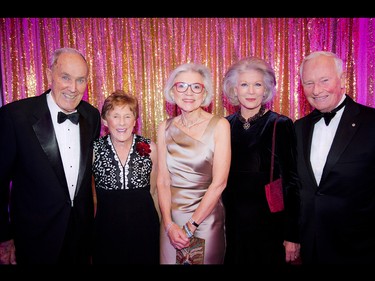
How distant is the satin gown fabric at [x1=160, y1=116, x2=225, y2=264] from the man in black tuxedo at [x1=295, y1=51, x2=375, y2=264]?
651 mm

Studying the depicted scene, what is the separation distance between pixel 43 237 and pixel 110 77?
2.32 meters

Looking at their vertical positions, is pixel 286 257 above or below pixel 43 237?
below

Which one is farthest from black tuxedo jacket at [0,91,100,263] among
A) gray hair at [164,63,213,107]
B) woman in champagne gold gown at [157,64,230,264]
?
gray hair at [164,63,213,107]

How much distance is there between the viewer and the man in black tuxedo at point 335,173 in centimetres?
206

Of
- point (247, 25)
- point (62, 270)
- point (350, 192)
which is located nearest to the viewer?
point (350, 192)

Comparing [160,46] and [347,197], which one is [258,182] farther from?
[160,46]

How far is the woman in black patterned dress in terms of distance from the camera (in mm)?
2324

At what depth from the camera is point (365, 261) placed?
2102 mm

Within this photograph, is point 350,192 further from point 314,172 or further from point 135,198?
point 135,198

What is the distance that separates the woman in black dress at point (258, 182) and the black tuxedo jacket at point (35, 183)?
45.6 inches

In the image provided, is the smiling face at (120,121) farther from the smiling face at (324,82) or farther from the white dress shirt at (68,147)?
the smiling face at (324,82)

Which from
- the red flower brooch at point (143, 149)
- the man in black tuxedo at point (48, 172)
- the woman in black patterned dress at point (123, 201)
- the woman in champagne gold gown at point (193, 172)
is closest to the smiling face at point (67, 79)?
the man in black tuxedo at point (48, 172)

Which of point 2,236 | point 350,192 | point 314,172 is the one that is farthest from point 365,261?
point 2,236

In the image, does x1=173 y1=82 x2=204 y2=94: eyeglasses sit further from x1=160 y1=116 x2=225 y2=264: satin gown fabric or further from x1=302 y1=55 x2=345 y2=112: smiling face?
x1=302 y1=55 x2=345 y2=112: smiling face
